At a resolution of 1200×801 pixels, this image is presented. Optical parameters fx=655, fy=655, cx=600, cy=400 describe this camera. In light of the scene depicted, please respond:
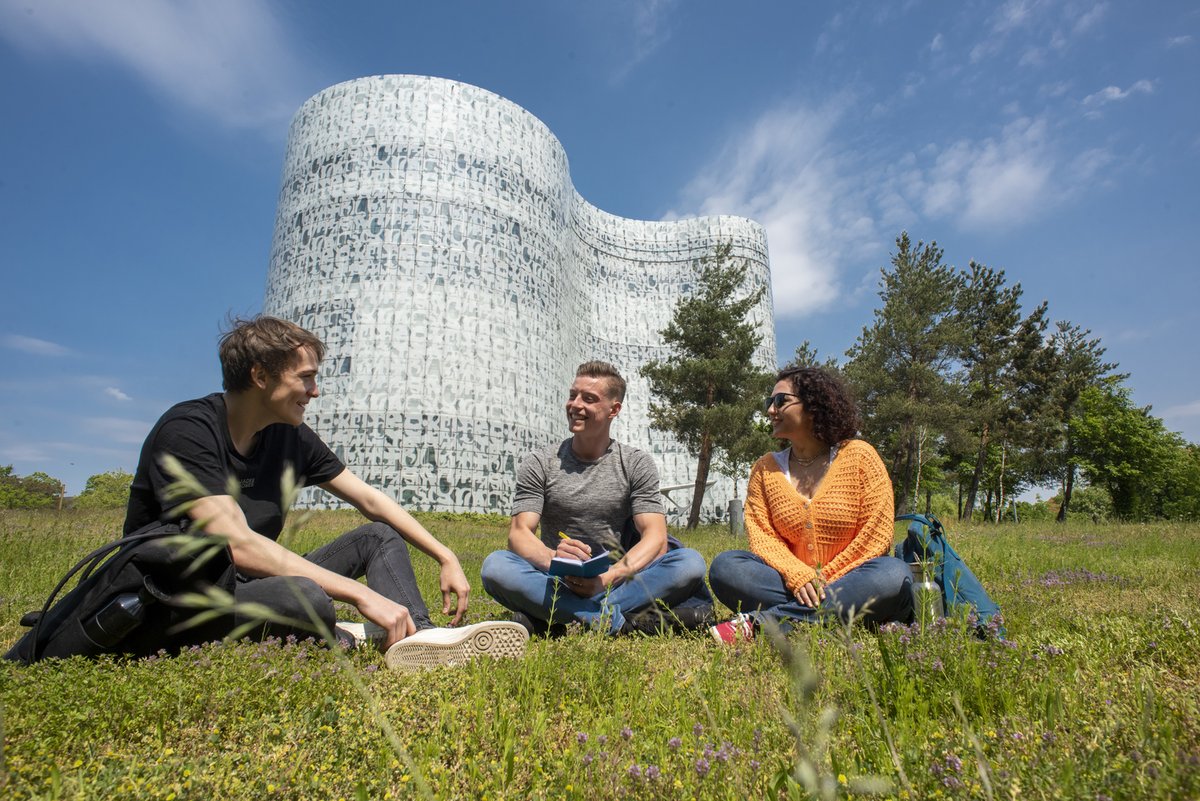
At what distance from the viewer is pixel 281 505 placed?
239 cm

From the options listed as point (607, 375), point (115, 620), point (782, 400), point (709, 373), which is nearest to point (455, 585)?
point (115, 620)

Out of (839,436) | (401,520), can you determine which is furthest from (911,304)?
(401,520)

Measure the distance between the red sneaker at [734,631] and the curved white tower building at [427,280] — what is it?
20723mm

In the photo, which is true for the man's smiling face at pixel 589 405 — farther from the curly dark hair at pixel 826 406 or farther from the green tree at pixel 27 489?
the green tree at pixel 27 489

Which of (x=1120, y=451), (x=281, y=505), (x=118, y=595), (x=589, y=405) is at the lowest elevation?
(x=118, y=595)

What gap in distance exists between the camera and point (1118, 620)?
115 inches

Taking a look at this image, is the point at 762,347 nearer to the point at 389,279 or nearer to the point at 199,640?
the point at 389,279

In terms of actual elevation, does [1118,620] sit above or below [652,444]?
below

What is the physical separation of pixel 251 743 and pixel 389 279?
23.8m

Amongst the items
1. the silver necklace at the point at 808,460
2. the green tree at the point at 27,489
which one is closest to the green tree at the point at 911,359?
the silver necklace at the point at 808,460

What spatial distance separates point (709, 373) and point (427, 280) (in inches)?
451

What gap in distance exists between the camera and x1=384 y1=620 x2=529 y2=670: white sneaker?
8.98 feet

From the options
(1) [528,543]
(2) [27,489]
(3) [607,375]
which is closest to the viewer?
(1) [528,543]

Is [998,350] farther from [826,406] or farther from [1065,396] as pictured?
[826,406]
